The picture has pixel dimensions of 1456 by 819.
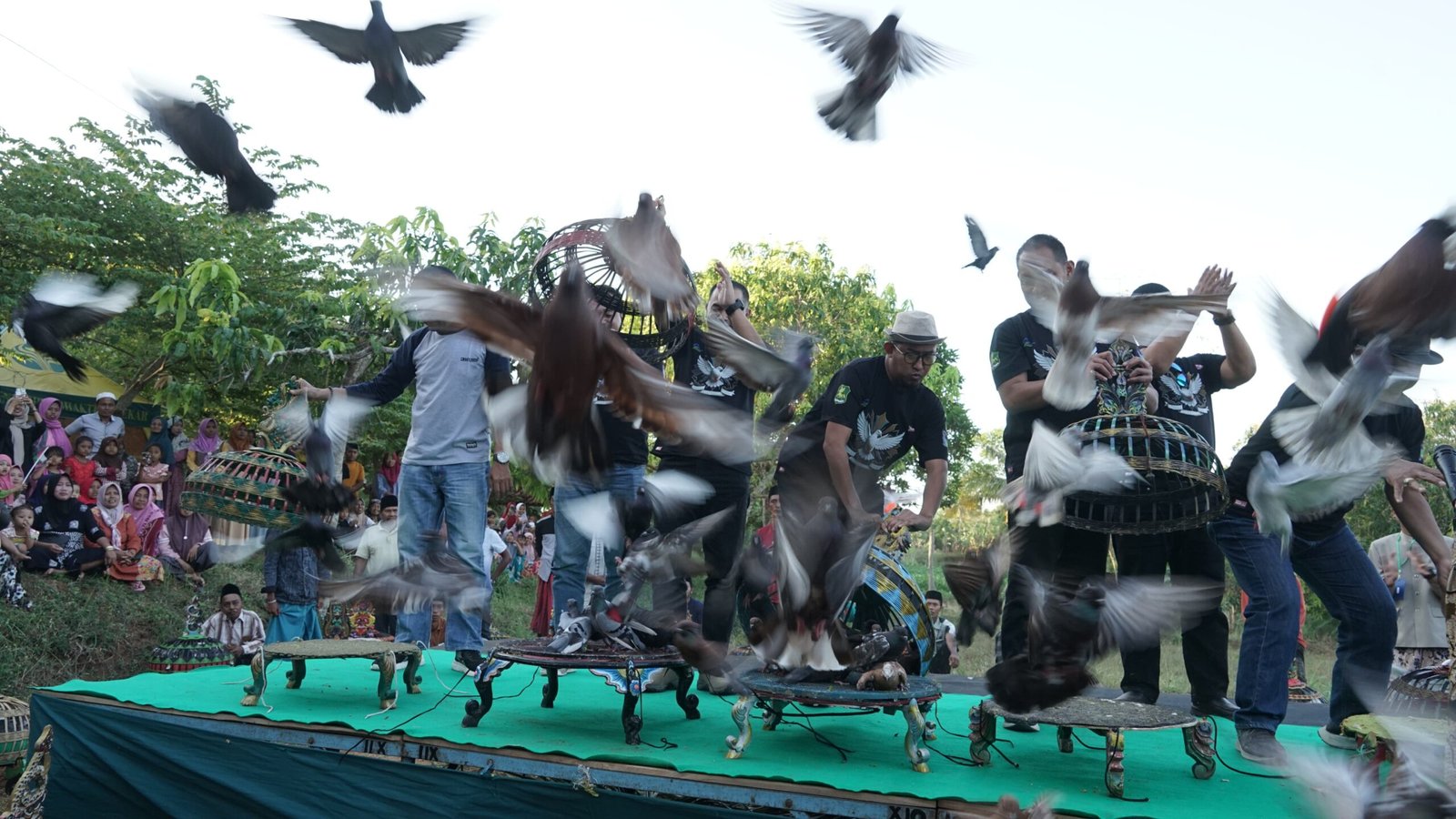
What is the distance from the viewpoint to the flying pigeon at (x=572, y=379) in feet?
9.62

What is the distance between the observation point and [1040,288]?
394 cm

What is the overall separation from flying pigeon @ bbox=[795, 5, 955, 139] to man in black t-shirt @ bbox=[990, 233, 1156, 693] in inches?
33.0

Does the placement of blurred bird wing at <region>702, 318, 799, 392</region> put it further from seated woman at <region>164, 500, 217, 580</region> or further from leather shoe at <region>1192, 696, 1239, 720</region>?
seated woman at <region>164, 500, 217, 580</region>

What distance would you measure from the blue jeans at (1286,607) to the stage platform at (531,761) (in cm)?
26

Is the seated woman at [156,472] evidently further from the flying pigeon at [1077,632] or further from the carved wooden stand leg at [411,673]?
the flying pigeon at [1077,632]

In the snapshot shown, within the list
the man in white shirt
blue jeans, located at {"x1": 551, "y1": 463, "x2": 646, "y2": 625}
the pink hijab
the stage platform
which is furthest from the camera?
the pink hijab

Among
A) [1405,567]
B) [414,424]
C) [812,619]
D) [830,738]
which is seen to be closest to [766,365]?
[812,619]

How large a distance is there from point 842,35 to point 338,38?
195cm

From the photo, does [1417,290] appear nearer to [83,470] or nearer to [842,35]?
[842,35]

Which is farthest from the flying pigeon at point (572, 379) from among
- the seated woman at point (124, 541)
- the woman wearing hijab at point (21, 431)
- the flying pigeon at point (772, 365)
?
the seated woman at point (124, 541)

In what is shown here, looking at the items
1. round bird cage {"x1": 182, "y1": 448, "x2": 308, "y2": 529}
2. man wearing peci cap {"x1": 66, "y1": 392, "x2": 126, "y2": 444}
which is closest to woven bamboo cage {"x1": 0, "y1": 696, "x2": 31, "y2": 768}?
round bird cage {"x1": 182, "y1": 448, "x2": 308, "y2": 529}

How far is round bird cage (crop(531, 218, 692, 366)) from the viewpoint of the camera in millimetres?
4379

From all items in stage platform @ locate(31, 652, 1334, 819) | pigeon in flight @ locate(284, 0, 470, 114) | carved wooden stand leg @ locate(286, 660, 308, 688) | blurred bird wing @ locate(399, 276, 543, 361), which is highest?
pigeon in flight @ locate(284, 0, 470, 114)

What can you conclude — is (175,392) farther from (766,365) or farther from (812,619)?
(812,619)
